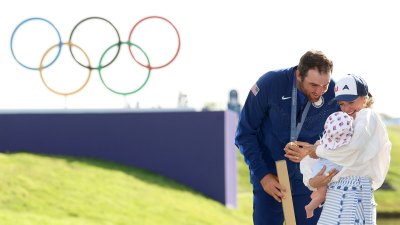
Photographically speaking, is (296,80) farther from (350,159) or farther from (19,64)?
(19,64)

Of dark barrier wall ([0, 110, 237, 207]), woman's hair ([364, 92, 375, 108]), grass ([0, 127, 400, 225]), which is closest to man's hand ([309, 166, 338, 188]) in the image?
woman's hair ([364, 92, 375, 108])

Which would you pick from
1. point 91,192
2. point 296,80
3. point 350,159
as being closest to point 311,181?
point 350,159

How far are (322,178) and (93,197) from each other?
14.6m

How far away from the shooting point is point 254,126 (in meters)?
7.09

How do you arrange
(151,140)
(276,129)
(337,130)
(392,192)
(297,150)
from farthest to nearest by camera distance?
(392,192) → (151,140) → (276,129) → (297,150) → (337,130)

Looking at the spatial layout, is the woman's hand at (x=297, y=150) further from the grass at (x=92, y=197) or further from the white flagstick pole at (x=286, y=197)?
the grass at (x=92, y=197)

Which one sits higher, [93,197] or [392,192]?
[93,197]

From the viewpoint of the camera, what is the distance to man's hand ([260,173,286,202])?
22.5 ft

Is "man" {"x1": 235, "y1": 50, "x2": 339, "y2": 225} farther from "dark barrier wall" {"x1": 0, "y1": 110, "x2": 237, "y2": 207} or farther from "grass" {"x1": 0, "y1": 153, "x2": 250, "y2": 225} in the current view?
"dark barrier wall" {"x1": 0, "y1": 110, "x2": 237, "y2": 207}

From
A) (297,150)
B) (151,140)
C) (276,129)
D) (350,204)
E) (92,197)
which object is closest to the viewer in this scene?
(350,204)

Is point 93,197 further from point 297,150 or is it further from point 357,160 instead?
point 357,160

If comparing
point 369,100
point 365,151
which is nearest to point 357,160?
point 365,151

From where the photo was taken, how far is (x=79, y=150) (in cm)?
2608

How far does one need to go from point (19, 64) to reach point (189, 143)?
4.84 m
